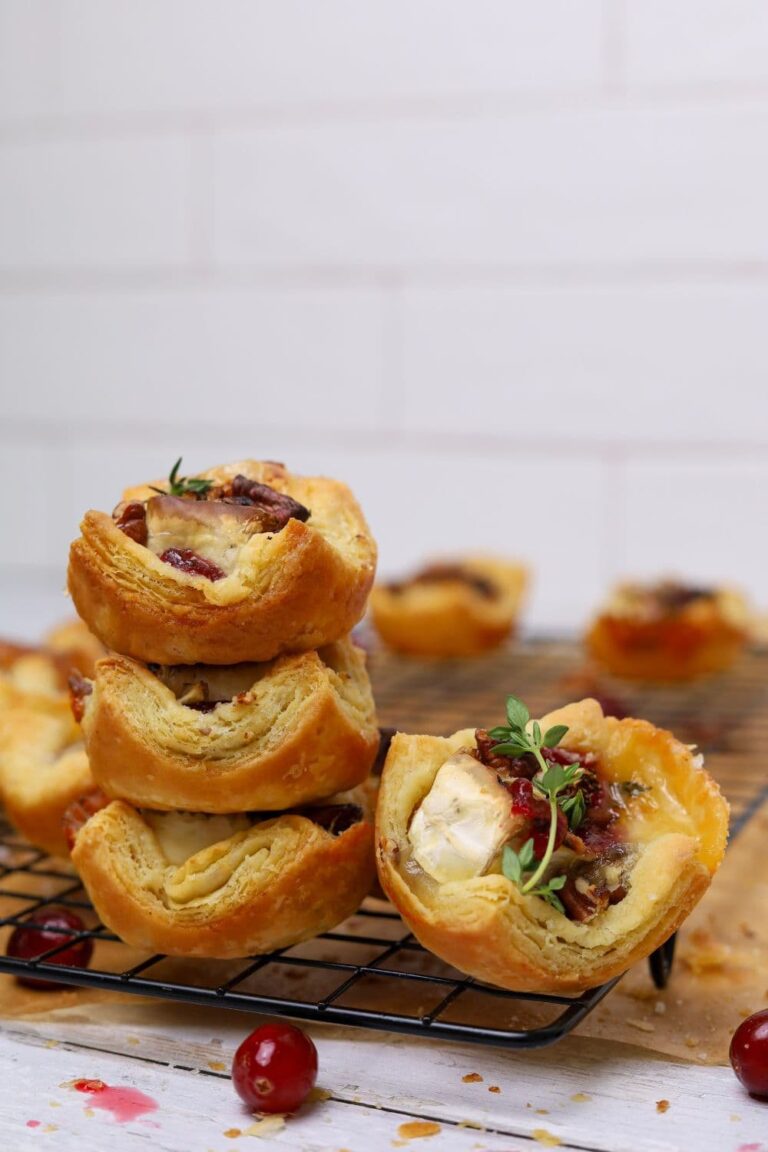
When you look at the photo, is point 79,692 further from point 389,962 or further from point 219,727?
point 389,962

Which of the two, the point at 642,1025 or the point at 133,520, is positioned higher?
the point at 133,520

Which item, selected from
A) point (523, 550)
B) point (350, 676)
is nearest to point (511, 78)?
point (523, 550)

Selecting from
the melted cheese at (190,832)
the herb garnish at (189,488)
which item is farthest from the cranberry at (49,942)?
the herb garnish at (189,488)

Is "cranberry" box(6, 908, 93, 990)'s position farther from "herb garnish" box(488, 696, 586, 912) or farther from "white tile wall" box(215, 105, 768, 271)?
"white tile wall" box(215, 105, 768, 271)

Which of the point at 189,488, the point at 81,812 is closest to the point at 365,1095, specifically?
the point at 81,812

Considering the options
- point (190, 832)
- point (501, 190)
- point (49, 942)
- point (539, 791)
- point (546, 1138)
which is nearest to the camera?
point (546, 1138)

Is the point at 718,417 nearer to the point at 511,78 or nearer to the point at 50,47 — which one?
the point at 511,78
